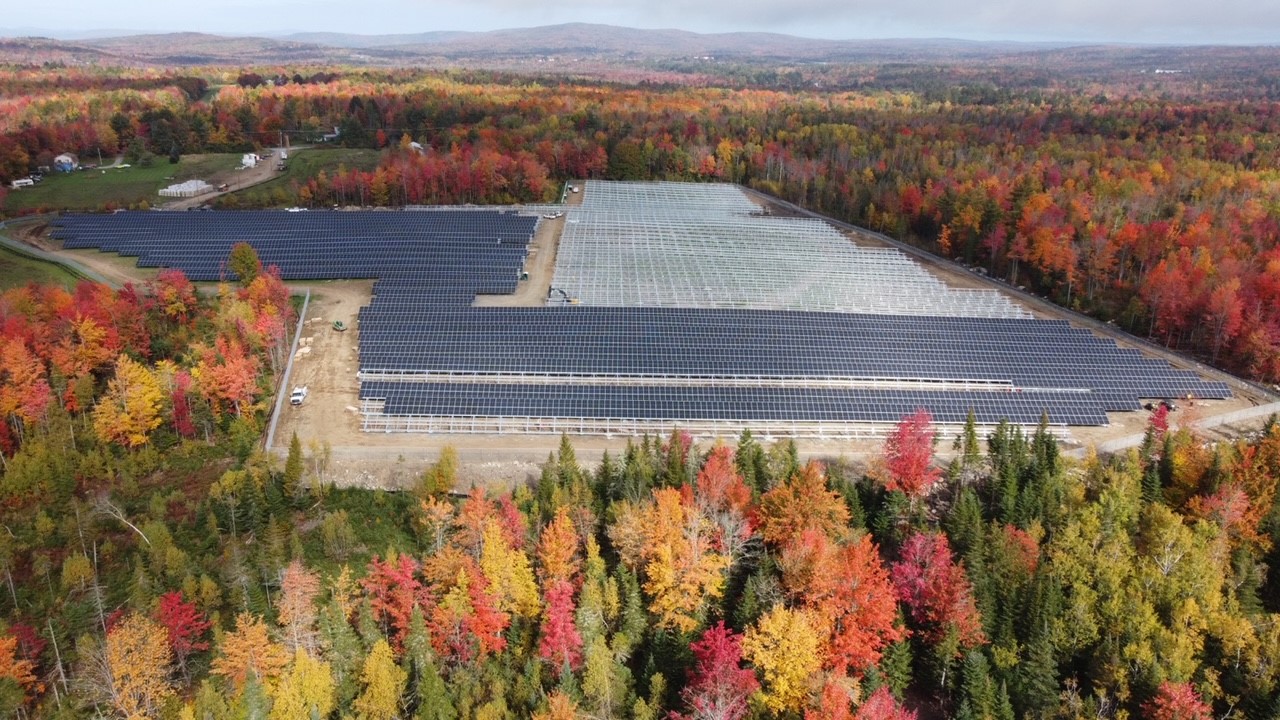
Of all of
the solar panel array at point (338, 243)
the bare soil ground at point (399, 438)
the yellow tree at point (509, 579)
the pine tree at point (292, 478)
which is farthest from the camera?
the solar panel array at point (338, 243)

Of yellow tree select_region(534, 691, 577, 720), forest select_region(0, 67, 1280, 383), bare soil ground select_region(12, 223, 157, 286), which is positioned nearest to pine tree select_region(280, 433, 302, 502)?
yellow tree select_region(534, 691, 577, 720)

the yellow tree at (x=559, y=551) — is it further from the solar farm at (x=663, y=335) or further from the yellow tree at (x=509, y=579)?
the solar farm at (x=663, y=335)

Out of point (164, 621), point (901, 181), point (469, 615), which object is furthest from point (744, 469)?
point (901, 181)

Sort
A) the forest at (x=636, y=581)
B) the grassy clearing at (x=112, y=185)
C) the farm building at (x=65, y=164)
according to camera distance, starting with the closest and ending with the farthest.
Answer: the forest at (x=636, y=581), the grassy clearing at (x=112, y=185), the farm building at (x=65, y=164)

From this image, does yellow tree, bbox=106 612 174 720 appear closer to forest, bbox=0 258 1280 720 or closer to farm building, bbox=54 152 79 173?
forest, bbox=0 258 1280 720

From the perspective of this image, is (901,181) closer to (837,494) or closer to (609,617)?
(837,494)

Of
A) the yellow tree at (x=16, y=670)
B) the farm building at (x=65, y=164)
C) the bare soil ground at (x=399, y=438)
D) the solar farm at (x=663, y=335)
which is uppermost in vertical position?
the farm building at (x=65, y=164)

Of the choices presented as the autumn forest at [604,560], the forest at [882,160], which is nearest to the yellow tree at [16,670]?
the autumn forest at [604,560]
